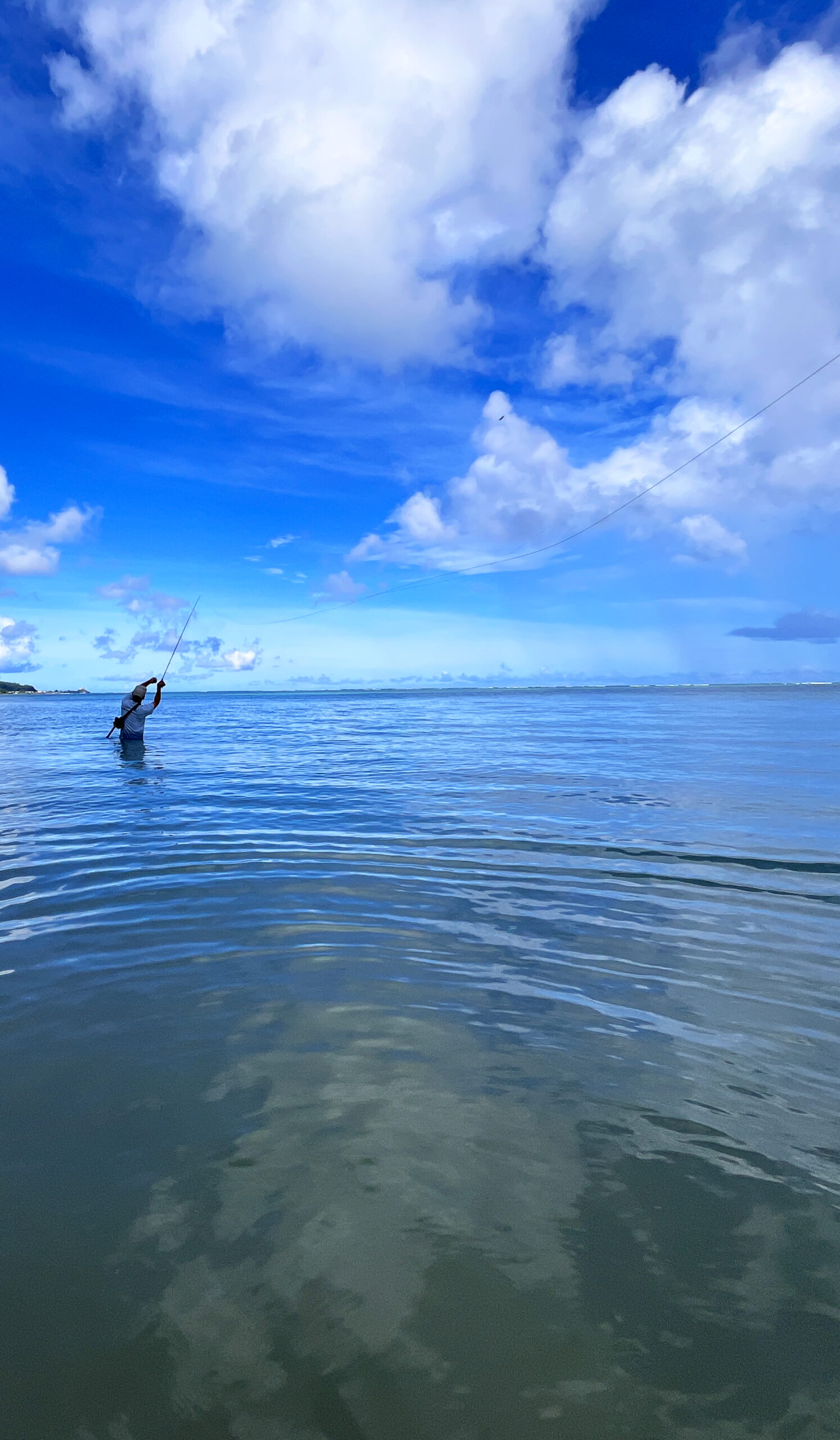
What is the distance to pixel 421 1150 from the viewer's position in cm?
428

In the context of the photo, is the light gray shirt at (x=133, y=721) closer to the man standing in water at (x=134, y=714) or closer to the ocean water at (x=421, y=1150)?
the man standing in water at (x=134, y=714)

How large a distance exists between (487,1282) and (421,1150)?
1002 millimetres

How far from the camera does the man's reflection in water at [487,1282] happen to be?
2799 mm

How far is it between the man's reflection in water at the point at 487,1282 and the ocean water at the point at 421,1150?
15 mm

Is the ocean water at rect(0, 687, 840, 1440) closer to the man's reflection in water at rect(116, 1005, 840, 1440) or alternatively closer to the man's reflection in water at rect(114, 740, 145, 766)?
the man's reflection in water at rect(116, 1005, 840, 1440)

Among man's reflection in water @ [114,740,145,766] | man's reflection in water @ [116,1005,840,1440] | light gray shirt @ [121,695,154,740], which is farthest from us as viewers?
light gray shirt @ [121,695,154,740]

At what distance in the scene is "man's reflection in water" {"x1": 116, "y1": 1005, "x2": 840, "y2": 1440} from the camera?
280 cm

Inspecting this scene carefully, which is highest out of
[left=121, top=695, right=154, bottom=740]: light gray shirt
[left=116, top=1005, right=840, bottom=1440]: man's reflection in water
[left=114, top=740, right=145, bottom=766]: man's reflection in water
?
[left=121, top=695, right=154, bottom=740]: light gray shirt

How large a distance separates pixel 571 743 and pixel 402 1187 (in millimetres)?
29041

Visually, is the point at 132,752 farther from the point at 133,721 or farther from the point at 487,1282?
the point at 487,1282

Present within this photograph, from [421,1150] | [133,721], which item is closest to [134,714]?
[133,721]

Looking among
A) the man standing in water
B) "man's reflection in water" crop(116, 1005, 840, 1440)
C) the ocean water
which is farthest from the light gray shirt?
"man's reflection in water" crop(116, 1005, 840, 1440)

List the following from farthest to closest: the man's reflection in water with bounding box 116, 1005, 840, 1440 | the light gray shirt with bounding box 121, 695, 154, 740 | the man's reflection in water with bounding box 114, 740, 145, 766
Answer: the light gray shirt with bounding box 121, 695, 154, 740, the man's reflection in water with bounding box 114, 740, 145, 766, the man's reflection in water with bounding box 116, 1005, 840, 1440

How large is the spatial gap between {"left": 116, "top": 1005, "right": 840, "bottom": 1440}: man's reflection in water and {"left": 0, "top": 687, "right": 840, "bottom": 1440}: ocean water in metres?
0.01
